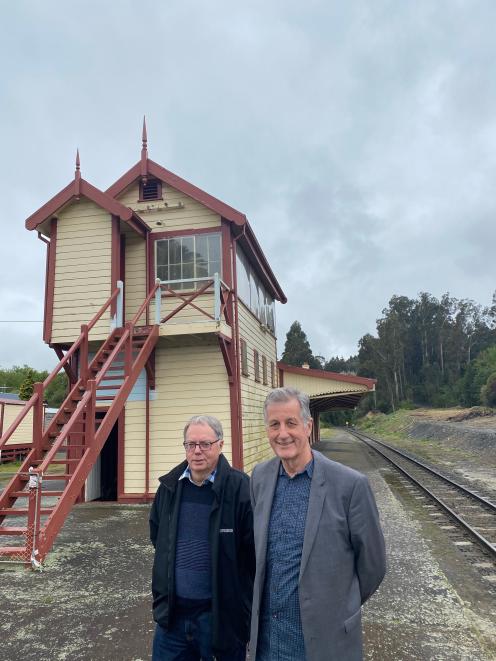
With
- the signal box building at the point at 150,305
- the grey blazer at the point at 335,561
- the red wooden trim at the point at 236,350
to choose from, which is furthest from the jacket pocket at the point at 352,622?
the red wooden trim at the point at 236,350

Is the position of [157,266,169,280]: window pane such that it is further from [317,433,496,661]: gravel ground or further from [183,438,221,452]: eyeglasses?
[183,438,221,452]: eyeglasses

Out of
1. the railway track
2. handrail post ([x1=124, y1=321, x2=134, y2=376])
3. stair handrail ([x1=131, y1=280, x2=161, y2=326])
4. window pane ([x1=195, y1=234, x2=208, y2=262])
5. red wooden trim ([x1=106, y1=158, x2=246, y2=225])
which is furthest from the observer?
window pane ([x1=195, y1=234, x2=208, y2=262])

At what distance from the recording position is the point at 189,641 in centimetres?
262

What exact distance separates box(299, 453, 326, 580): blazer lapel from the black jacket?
0.63m

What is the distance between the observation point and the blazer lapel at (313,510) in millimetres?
2156

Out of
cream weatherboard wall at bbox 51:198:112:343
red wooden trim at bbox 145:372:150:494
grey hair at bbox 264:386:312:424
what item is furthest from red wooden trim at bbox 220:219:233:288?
grey hair at bbox 264:386:312:424

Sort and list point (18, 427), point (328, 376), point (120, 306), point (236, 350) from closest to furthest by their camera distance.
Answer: point (120, 306) < point (236, 350) < point (328, 376) < point (18, 427)

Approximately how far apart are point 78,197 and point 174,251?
2.52 m

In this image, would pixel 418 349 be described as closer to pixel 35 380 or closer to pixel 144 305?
pixel 35 380

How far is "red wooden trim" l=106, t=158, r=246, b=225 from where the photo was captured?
11195 millimetres

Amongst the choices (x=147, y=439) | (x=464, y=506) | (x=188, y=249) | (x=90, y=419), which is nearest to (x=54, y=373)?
(x=90, y=419)

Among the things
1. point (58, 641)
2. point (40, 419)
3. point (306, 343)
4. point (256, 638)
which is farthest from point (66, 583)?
point (306, 343)

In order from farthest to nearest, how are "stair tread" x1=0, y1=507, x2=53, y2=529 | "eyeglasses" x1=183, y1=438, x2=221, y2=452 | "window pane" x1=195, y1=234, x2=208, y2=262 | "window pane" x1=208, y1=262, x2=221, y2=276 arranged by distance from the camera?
"window pane" x1=195, y1=234, x2=208, y2=262 → "window pane" x1=208, y1=262, x2=221, y2=276 → "stair tread" x1=0, y1=507, x2=53, y2=529 → "eyeglasses" x1=183, y1=438, x2=221, y2=452

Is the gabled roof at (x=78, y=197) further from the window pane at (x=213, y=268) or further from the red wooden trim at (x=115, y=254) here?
the window pane at (x=213, y=268)
